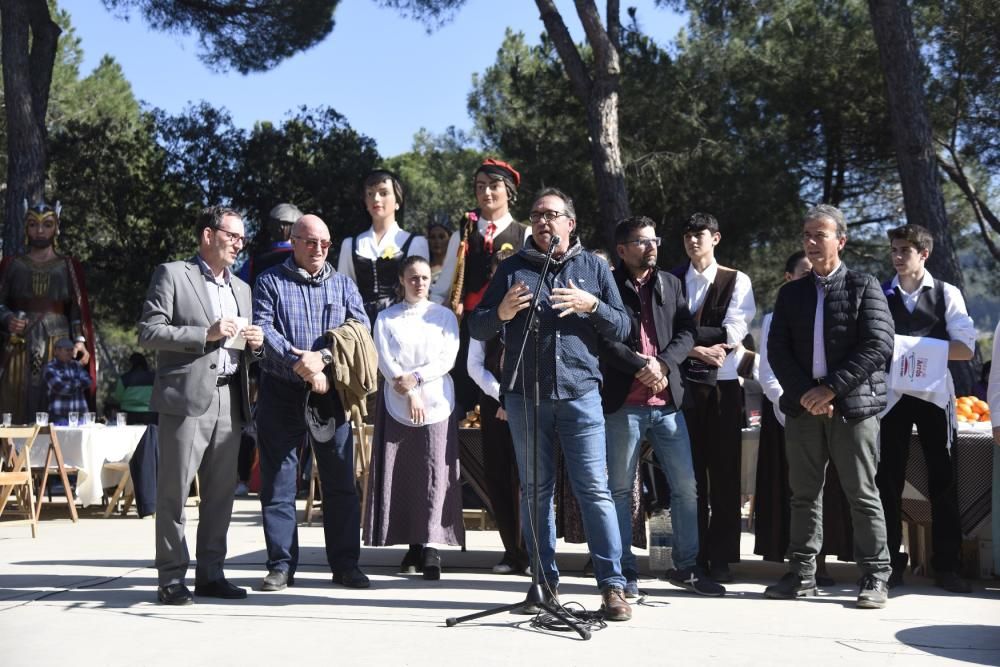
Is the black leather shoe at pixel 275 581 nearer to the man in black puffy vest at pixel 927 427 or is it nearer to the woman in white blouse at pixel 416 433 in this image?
the woman in white blouse at pixel 416 433

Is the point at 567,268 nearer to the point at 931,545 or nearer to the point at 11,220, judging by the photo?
the point at 931,545

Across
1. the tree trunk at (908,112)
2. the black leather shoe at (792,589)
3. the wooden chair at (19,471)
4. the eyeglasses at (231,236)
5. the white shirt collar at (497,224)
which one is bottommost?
the black leather shoe at (792,589)

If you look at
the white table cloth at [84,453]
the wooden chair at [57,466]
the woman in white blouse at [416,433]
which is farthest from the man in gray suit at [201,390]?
the white table cloth at [84,453]

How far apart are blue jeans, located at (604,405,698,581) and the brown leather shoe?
536mm

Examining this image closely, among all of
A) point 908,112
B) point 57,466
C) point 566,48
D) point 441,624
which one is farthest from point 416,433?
point 566,48

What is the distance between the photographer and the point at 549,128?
60.3ft

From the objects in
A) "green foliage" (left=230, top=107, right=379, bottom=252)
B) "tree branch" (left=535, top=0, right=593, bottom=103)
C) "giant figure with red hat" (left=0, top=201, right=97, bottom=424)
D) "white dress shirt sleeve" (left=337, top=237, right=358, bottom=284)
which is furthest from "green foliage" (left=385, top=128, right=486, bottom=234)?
"white dress shirt sleeve" (left=337, top=237, right=358, bottom=284)

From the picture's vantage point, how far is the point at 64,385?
35.5 ft

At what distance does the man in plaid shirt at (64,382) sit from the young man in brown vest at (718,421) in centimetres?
694

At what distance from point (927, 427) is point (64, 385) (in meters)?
7.93

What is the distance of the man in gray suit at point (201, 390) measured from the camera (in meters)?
5.14

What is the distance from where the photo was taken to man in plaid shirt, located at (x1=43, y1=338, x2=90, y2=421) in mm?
10812

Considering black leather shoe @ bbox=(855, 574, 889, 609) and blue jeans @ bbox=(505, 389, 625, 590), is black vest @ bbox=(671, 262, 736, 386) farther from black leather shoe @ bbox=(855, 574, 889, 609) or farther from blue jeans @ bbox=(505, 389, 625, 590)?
black leather shoe @ bbox=(855, 574, 889, 609)

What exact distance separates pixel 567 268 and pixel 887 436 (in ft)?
6.64
